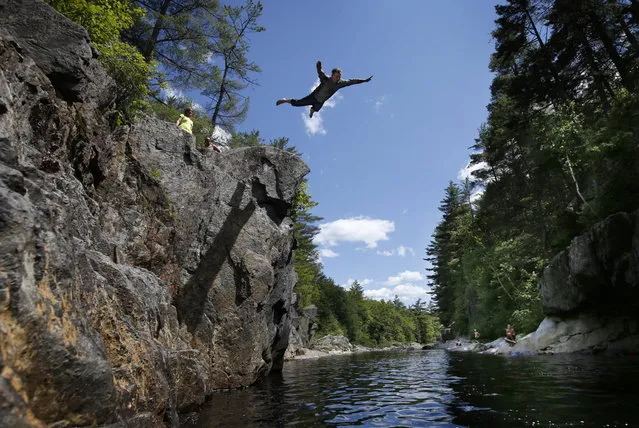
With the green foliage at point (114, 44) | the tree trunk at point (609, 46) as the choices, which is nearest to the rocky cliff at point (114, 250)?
the green foliage at point (114, 44)

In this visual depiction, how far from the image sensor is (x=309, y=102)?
12328 mm

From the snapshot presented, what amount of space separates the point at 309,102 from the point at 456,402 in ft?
30.9

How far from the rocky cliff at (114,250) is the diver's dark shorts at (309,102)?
4233 millimetres

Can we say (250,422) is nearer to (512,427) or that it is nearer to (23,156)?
(512,427)

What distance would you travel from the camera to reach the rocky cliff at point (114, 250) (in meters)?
3.78

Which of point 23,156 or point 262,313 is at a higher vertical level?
point 23,156

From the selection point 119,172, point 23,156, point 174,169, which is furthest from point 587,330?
point 23,156

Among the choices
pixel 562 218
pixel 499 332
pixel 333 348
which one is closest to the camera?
pixel 562 218

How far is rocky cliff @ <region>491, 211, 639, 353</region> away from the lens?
15.3 metres

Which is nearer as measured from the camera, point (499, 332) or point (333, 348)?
point (499, 332)

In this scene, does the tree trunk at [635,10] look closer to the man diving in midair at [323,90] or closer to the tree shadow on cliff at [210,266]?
the man diving in midair at [323,90]

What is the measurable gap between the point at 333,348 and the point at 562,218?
113 ft

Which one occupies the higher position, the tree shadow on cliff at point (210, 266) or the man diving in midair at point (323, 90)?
the man diving in midair at point (323, 90)

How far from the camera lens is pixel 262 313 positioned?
44.0 feet
